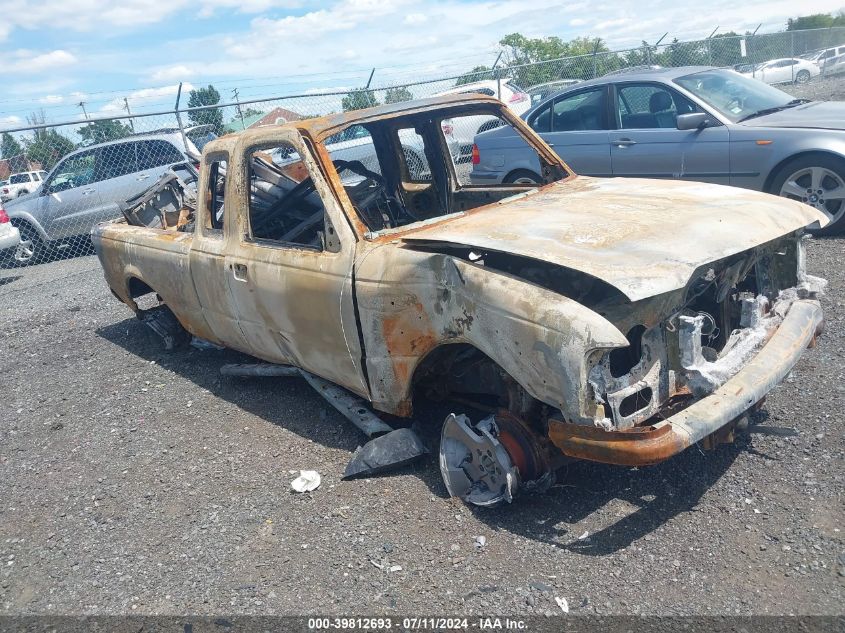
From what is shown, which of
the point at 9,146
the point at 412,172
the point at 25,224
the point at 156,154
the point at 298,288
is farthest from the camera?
the point at 9,146

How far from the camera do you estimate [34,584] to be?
3205 mm

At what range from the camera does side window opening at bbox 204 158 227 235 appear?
457cm

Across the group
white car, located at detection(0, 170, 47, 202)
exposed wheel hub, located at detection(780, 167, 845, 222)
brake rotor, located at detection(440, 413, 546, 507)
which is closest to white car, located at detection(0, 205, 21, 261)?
brake rotor, located at detection(440, 413, 546, 507)

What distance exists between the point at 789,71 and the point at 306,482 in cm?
2696

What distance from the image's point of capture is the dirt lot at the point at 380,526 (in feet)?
8.92

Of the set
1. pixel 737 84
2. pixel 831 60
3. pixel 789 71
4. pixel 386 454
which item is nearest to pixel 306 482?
Result: pixel 386 454

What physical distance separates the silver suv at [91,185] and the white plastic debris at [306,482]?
8.38 m

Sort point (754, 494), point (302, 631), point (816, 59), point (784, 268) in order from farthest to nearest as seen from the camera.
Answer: point (816, 59) → point (784, 268) → point (754, 494) → point (302, 631)

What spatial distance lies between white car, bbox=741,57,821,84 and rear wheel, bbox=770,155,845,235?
1896cm

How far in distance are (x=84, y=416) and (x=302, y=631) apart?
10.1 feet

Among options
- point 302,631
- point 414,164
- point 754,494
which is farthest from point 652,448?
point 414,164

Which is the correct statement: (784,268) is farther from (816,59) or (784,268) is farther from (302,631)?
(816,59)

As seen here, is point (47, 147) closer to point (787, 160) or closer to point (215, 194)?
point (215, 194)

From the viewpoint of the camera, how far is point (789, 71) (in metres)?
24.8
